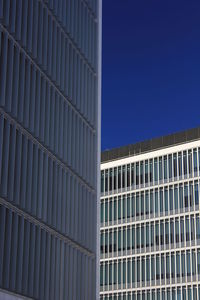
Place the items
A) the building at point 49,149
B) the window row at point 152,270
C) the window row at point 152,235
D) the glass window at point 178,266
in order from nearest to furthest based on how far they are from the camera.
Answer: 1. the building at point 49,149
2. the window row at point 152,270
3. the glass window at point 178,266
4. the window row at point 152,235

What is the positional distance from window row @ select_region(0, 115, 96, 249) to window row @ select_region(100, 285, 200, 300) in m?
49.8

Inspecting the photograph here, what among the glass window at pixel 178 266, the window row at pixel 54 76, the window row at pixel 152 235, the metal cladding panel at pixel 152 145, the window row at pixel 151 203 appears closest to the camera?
the window row at pixel 54 76

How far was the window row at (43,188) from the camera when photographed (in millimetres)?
46438

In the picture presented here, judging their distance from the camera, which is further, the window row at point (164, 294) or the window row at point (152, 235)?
the window row at point (152, 235)

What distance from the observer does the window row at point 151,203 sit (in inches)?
4353

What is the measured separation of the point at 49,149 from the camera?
5269cm

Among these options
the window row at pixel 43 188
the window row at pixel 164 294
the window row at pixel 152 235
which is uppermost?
the window row at pixel 152 235

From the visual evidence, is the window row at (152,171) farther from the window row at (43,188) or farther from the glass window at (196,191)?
the window row at (43,188)

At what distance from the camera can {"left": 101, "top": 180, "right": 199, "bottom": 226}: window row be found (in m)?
111

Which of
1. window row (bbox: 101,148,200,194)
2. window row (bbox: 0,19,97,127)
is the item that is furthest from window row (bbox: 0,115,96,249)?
window row (bbox: 101,148,200,194)

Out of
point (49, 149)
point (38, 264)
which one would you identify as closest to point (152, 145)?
point (49, 149)

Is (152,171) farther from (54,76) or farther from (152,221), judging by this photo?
(54,76)

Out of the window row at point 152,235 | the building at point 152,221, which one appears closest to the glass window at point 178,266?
the building at point 152,221

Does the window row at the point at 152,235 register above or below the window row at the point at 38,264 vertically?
above
